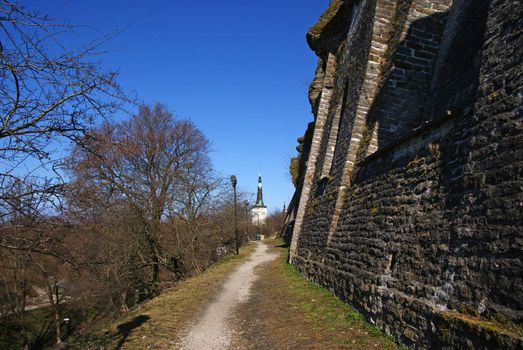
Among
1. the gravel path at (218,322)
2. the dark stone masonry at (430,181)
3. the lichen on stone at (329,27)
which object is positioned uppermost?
the lichen on stone at (329,27)

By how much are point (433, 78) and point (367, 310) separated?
5.07 metres

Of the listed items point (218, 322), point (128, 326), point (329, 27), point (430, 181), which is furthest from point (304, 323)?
point (329, 27)

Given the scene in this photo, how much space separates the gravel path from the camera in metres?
5.51

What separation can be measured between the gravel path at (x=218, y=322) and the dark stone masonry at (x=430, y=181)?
82.5 inches

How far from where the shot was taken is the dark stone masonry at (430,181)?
3.21 m

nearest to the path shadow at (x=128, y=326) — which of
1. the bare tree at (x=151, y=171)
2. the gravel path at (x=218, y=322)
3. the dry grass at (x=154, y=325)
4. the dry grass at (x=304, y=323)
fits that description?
the dry grass at (x=154, y=325)

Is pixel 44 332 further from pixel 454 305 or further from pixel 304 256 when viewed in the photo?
pixel 454 305

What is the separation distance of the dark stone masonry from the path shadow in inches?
157

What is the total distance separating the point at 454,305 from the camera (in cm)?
356

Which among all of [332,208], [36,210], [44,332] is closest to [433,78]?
[332,208]

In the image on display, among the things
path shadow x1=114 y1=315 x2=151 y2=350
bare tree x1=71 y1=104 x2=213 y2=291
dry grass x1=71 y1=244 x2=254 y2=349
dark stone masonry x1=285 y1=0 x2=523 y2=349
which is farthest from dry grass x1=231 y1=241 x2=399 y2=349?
bare tree x1=71 y1=104 x2=213 y2=291

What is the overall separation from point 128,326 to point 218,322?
171 centimetres

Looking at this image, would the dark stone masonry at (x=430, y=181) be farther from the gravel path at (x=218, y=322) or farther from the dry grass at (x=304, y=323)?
the gravel path at (x=218, y=322)

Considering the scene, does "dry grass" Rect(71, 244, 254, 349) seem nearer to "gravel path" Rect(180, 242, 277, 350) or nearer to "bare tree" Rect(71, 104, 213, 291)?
"gravel path" Rect(180, 242, 277, 350)
